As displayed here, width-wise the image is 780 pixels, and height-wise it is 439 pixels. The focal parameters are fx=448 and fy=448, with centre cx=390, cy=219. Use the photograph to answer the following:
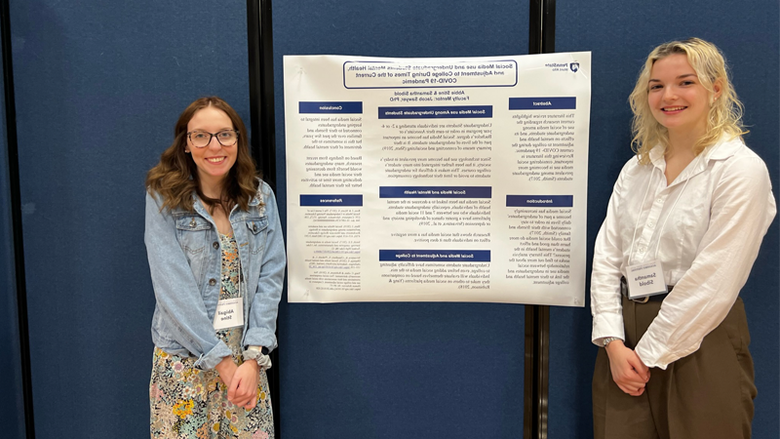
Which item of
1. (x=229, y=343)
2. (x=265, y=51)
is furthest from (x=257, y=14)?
(x=229, y=343)

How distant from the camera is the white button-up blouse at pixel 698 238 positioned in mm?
1167

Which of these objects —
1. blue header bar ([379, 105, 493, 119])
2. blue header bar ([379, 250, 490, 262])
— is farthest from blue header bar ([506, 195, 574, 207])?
blue header bar ([379, 105, 493, 119])

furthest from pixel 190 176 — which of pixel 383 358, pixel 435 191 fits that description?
pixel 383 358

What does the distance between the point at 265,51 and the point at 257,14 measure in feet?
0.44

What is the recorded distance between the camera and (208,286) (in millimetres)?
1380

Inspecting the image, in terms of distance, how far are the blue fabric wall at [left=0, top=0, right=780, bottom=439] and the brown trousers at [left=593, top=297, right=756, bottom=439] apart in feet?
1.14

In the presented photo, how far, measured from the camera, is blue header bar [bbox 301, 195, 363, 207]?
1.66 meters

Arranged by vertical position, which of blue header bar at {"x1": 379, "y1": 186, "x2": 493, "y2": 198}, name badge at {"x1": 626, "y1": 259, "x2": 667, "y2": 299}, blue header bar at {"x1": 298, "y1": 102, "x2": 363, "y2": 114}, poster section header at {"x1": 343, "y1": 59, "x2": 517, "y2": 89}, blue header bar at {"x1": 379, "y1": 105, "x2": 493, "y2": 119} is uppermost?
poster section header at {"x1": 343, "y1": 59, "x2": 517, "y2": 89}

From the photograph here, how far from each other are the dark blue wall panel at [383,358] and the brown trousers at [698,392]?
1.43 ft

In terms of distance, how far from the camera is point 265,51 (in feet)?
5.40

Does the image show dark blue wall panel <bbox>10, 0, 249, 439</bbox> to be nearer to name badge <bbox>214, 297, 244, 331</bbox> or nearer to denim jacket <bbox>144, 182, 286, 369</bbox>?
denim jacket <bbox>144, 182, 286, 369</bbox>

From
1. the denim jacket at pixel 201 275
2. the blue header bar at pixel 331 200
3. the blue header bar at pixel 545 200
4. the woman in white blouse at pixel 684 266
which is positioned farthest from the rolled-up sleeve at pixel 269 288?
the woman in white blouse at pixel 684 266

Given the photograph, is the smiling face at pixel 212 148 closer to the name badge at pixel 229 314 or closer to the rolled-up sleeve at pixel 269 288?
the rolled-up sleeve at pixel 269 288

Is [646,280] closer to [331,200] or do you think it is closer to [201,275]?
[331,200]
